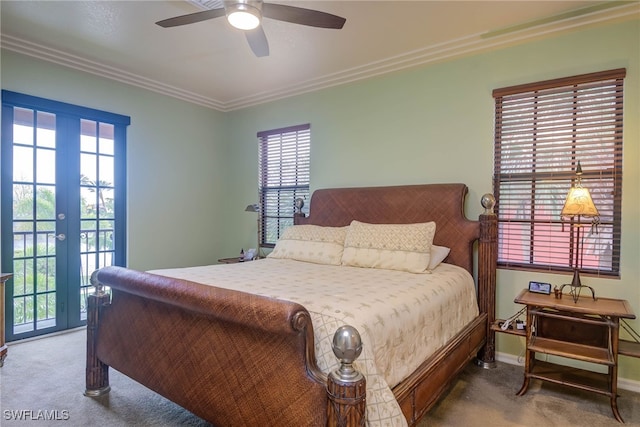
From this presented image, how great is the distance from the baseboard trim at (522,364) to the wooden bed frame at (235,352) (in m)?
0.18

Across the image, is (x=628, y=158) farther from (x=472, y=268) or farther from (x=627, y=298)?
(x=472, y=268)

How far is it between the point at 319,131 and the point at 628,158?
276cm

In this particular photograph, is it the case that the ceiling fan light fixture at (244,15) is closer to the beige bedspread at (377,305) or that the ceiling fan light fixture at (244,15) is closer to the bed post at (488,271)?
the beige bedspread at (377,305)

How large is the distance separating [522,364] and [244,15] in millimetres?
3234

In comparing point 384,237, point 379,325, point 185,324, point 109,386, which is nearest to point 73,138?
point 109,386

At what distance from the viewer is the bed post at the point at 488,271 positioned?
288 cm

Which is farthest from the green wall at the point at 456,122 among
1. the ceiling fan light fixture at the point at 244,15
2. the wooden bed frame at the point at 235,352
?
the ceiling fan light fixture at the point at 244,15

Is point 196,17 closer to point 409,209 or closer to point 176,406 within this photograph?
point 409,209

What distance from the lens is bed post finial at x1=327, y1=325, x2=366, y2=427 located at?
47.5 inches

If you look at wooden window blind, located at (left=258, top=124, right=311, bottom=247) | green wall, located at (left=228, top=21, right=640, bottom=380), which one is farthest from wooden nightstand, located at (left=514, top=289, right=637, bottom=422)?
wooden window blind, located at (left=258, top=124, right=311, bottom=247)

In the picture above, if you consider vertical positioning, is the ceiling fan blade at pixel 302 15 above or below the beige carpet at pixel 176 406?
above

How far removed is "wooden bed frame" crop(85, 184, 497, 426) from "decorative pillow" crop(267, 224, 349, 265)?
1218 mm

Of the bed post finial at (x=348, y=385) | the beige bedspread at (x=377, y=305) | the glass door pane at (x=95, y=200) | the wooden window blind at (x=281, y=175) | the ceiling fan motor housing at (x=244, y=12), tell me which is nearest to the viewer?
the bed post finial at (x=348, y=385)

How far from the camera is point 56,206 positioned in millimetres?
3518
